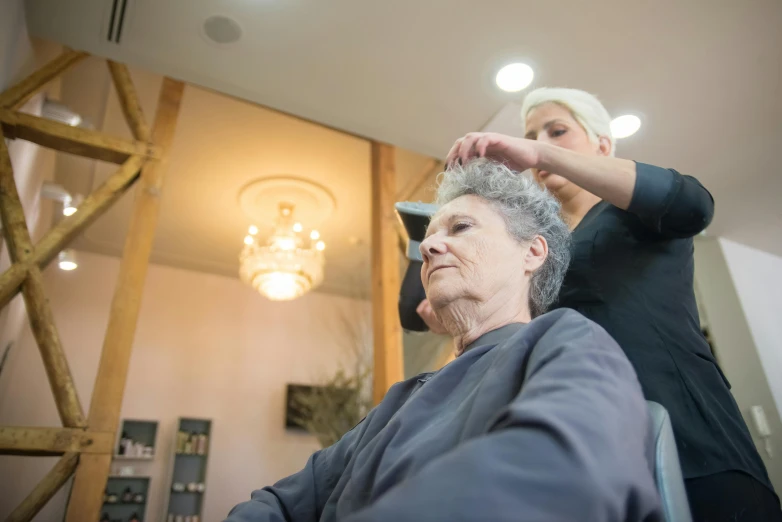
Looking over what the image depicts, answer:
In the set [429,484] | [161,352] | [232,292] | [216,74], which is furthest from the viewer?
[232,292]

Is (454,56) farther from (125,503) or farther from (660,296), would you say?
(125,503)

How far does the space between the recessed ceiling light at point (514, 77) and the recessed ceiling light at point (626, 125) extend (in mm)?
608

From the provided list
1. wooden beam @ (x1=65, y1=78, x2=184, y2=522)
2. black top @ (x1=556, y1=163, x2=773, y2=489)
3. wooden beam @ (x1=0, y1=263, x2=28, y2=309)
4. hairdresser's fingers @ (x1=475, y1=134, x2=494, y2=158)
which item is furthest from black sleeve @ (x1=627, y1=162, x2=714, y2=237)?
wooden beam @ (x1=0, y1=263, x2=28, y2=309)

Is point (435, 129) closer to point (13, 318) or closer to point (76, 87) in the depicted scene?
point (76, 87)

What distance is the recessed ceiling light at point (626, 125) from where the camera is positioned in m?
2.77

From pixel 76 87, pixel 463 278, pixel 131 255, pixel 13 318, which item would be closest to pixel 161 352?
pixel 13 318

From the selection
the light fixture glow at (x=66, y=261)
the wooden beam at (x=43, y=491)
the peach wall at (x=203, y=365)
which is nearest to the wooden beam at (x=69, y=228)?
the wooden beam at (x=43, y=491)

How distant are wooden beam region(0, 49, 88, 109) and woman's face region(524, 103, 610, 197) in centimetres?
219

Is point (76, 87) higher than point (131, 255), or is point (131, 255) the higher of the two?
point (76, 87)

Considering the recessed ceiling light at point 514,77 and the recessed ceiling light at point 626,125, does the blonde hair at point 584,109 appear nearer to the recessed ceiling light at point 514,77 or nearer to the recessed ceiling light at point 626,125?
the recessed ceiling light at point 514,77

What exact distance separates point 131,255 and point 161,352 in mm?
2845

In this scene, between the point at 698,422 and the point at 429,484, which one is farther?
the point at 698,422

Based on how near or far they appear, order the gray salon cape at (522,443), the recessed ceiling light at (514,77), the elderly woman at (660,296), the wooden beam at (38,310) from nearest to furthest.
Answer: the gray salon cape at (522,443), the elderly woman at (660,296), the wooden beam at (38,310), the recessed ceiling light at (514,77)

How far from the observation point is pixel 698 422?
34.6 inches
